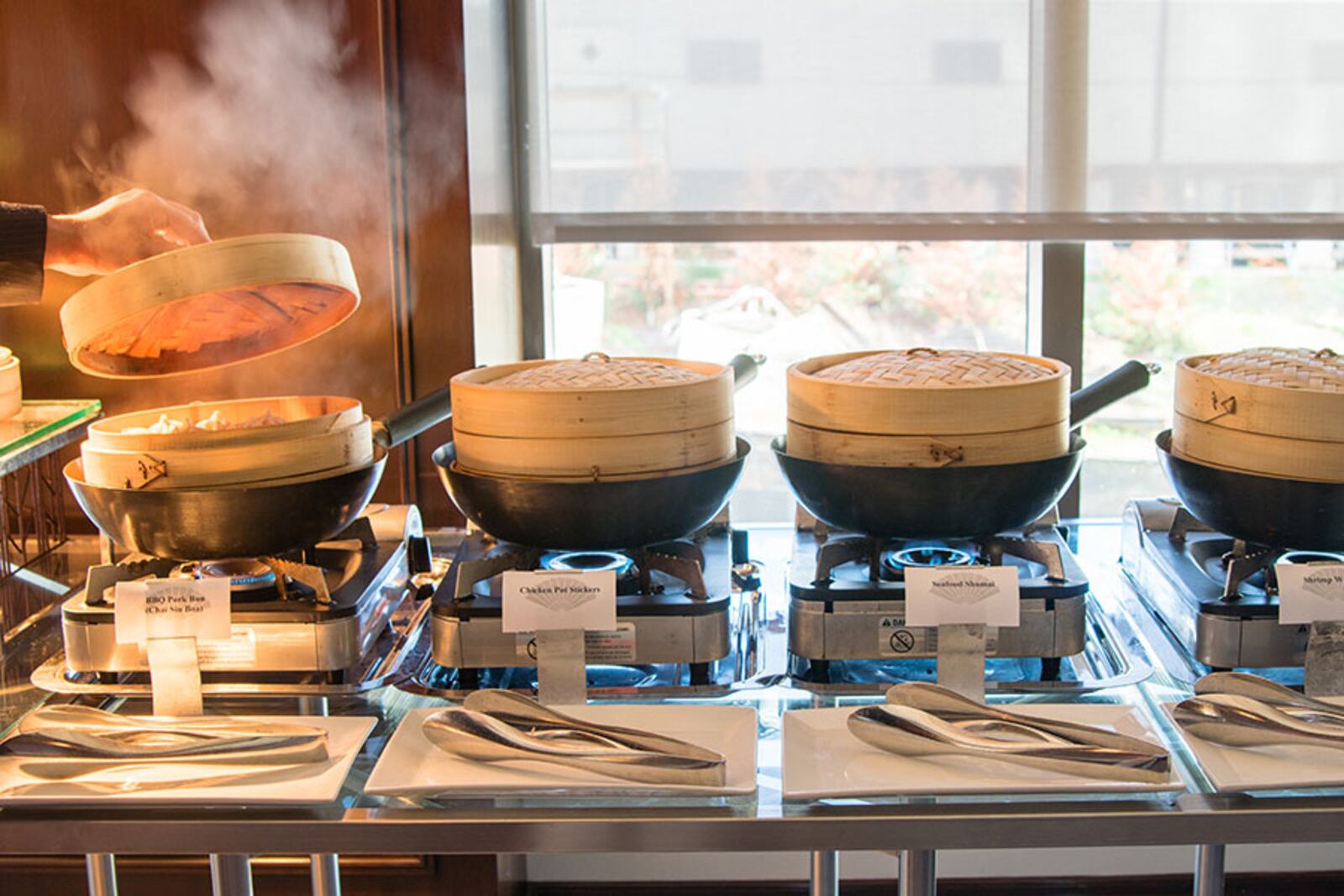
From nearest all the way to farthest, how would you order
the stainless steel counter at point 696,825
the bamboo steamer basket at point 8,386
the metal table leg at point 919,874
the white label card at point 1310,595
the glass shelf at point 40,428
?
1. the stainless steel counter at point 696,825
2. the white label card at point 1310,595
3. the metal table leg at point 919,874
4. the glass shelf at point 40,428
5. the bamboo steamer basket at point 8,386

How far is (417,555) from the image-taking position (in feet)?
5.55

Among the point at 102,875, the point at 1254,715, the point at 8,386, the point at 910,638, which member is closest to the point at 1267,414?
the point at 1254,715

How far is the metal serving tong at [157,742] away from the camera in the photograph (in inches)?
50.0

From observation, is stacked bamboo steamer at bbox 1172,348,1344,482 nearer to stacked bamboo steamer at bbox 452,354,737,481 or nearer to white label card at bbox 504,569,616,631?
stacked bamboo steamer at bbox 452,354,737,481

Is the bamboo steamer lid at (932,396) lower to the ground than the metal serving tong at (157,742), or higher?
higher

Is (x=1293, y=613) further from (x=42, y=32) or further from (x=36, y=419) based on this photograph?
(x=42, y=32)

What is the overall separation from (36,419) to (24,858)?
710 mm

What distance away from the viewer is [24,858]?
6.88 feet

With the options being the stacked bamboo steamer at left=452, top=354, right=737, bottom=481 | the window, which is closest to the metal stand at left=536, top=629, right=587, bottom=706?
the stacked bamboo steamer at left=452, top=354, right=737, bottom=481

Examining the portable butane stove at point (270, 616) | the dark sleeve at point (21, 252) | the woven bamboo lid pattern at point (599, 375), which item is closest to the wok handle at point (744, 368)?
the woven bamboo lid pattern at point (599, 375)

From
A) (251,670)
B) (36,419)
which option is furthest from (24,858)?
(251,670)

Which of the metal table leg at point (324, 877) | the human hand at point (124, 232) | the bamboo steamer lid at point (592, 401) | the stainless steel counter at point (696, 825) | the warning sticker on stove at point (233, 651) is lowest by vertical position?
the metal table leg at point (324, 877)

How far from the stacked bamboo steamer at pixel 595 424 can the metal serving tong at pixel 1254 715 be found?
1.76 ft

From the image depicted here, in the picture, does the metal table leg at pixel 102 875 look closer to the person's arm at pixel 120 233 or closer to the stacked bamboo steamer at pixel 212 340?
the stacked bamboo steamer at pixel 212 340
